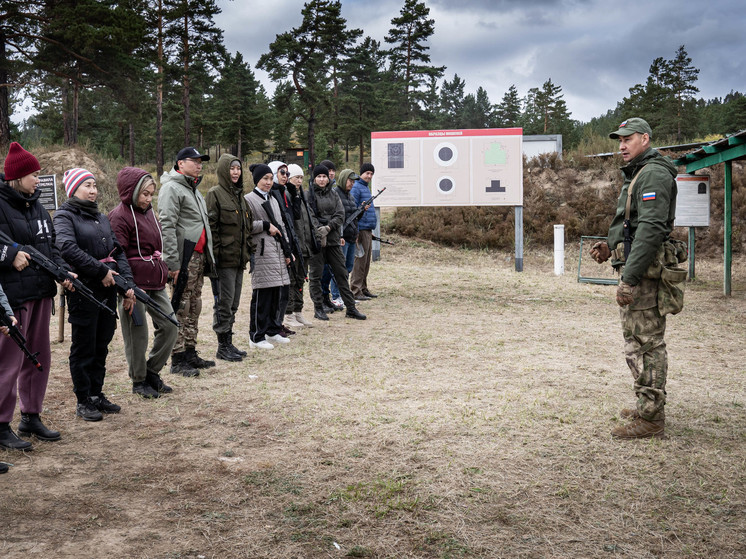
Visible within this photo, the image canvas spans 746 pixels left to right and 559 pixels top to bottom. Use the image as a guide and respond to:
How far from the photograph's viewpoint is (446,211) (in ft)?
62.7

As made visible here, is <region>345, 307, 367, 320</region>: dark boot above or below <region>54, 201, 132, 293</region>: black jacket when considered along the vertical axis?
below

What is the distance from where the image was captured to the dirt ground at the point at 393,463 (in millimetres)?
2844

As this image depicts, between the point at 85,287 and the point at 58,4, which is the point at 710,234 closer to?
the point at 85,287

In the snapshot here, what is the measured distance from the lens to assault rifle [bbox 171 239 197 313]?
5.35 metres

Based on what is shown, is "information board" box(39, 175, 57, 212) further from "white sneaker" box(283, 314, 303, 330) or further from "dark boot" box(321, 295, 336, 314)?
"white sneaker" box(283, 314, 303, 330)

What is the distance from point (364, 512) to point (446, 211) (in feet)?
54.3

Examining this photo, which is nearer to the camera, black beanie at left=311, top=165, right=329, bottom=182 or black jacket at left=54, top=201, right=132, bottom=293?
black jacket at left=54, top=201, right=132, bottom=293

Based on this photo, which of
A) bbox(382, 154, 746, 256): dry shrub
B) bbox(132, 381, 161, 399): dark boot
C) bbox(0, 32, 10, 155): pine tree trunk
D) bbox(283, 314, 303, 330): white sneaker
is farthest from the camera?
bbox(0, 32, 10, 155): pine tree trunk

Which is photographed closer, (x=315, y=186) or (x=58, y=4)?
(x=315, y=186)

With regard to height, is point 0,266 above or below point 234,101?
below

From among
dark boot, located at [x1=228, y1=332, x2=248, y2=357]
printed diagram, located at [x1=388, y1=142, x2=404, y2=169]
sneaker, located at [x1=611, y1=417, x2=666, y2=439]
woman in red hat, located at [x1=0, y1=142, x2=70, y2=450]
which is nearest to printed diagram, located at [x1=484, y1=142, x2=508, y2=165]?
printed diagram, located at [x1=388, y1=142, x2=404, y2=169]

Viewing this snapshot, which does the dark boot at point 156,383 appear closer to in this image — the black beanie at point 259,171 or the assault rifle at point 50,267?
the assault rifle at point 50,267

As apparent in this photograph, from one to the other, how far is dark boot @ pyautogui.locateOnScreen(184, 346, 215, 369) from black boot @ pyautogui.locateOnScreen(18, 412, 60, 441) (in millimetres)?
1731

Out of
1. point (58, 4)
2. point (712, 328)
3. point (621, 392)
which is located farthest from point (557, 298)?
point (58, 4)
